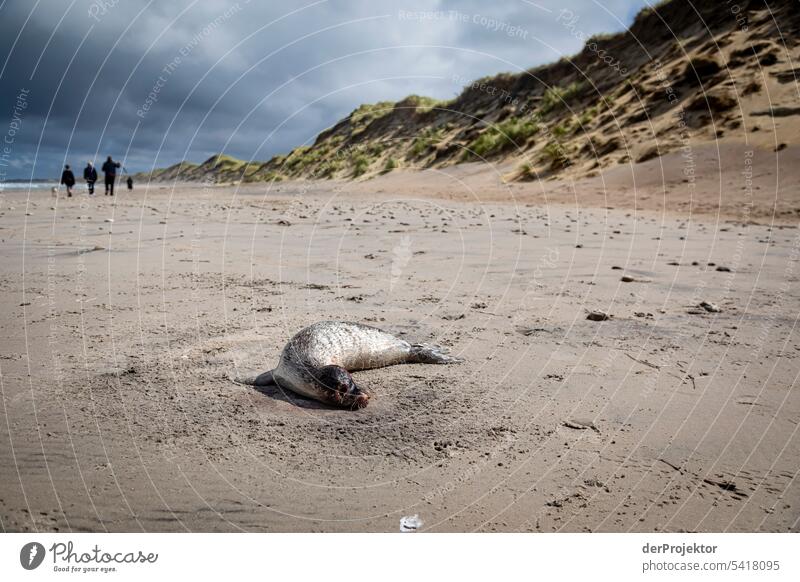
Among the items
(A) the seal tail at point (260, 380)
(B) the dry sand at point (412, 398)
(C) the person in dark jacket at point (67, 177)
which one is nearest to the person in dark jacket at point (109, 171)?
(C) the person in dark jacket at point (67, 177)

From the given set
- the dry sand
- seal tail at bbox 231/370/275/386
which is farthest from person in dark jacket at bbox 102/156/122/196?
seal tail at bbox 231/370/275/386

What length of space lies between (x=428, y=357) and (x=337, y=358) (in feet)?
3.04

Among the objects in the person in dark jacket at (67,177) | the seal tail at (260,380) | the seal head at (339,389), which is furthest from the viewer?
the person in dark jacket at (67,177)

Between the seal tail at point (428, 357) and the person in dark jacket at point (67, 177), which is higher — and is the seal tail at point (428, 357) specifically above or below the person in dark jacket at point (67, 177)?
below

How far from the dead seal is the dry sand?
0.12m

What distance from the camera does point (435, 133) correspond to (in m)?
45.3

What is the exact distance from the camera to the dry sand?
3.18 metres

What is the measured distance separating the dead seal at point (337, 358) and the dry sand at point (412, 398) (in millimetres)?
124

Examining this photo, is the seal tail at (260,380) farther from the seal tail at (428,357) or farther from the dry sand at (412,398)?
the seal tail at (428,357)

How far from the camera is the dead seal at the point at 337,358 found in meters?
4.39

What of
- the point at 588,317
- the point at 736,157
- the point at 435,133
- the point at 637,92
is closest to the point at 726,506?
the point at 588,317

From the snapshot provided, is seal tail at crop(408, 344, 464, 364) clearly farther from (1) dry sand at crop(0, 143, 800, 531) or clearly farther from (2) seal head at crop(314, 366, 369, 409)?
(2) seal head at crop(314, 366, 369, 409)

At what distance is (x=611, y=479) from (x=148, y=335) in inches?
182
